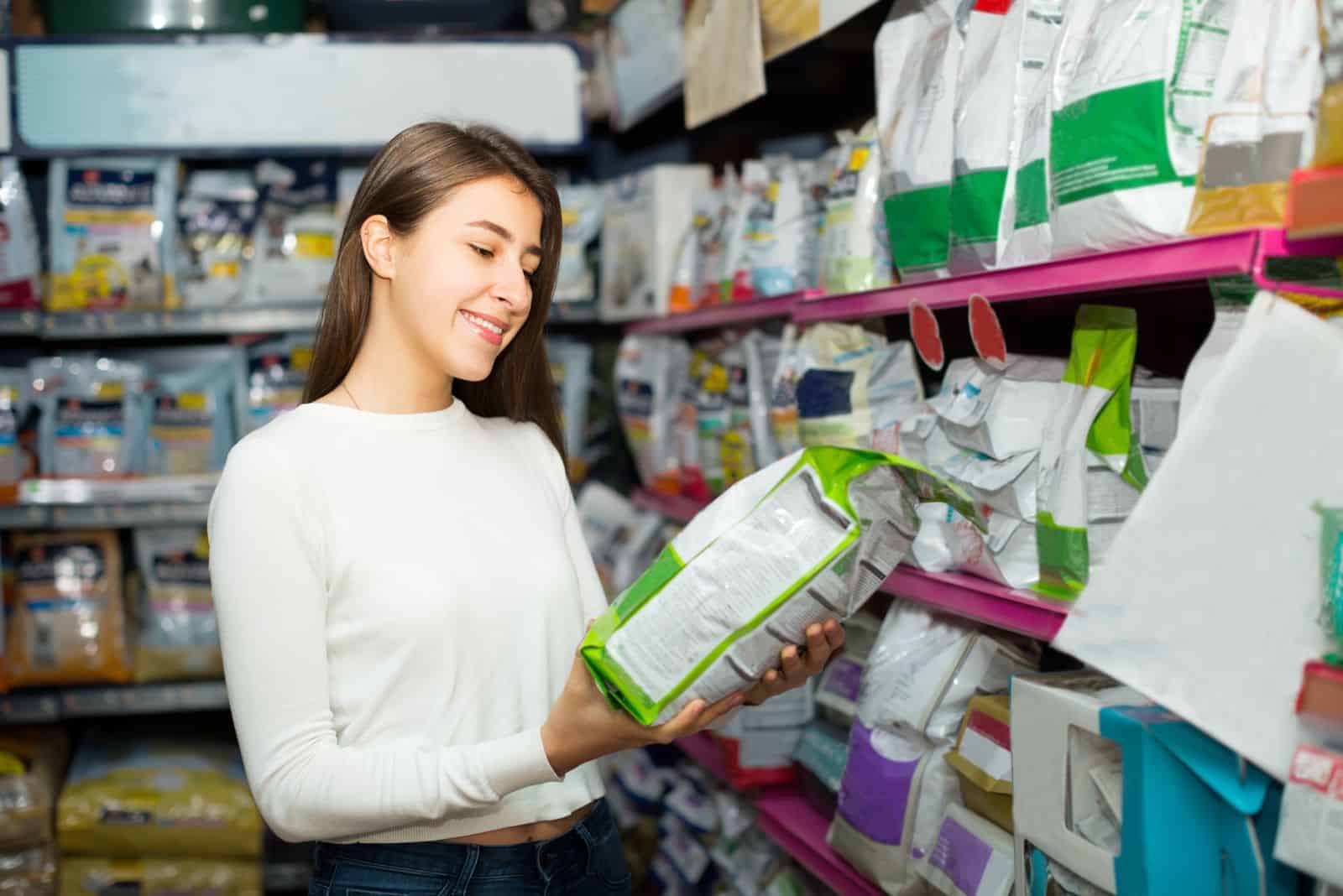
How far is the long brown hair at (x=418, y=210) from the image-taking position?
5.18ft

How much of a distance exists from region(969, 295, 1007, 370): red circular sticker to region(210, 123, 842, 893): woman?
576 mm

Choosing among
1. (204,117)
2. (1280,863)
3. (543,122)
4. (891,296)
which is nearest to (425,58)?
(543,122)

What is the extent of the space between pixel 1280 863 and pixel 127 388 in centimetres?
321

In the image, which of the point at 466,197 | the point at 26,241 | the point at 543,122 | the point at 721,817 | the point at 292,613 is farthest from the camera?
the point at 543,122

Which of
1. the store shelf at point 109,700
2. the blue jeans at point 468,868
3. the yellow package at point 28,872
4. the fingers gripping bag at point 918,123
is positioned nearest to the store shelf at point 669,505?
the fingers gripping bag at point 918,123

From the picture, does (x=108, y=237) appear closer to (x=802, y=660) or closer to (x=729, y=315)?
(x=729, y=315)

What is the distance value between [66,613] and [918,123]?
272cm

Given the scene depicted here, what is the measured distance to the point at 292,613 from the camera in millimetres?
1393

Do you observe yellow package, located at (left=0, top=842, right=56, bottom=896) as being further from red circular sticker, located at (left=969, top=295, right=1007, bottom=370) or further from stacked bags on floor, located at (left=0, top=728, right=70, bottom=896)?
red circular sticker, located at (left=969, top=295, right=1007, bottom=370)

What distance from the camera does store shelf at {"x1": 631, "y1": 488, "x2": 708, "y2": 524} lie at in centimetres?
309

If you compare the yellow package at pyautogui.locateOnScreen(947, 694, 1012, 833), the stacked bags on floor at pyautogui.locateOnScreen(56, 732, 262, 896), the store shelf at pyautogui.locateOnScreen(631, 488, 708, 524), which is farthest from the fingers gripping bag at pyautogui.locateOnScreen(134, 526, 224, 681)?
the yellow package at pyautogui.locateOnScreen(947, 694, 1012, 833)

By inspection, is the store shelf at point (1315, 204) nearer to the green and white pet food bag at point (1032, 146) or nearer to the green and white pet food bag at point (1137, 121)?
the green and white pet food bag at point (1137, 121)

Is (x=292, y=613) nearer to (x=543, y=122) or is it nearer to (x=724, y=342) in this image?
(x=724, y=342)

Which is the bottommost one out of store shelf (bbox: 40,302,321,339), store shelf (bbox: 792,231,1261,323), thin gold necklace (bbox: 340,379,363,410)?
thin gold necklace (bbox: 340,379,363,410)
